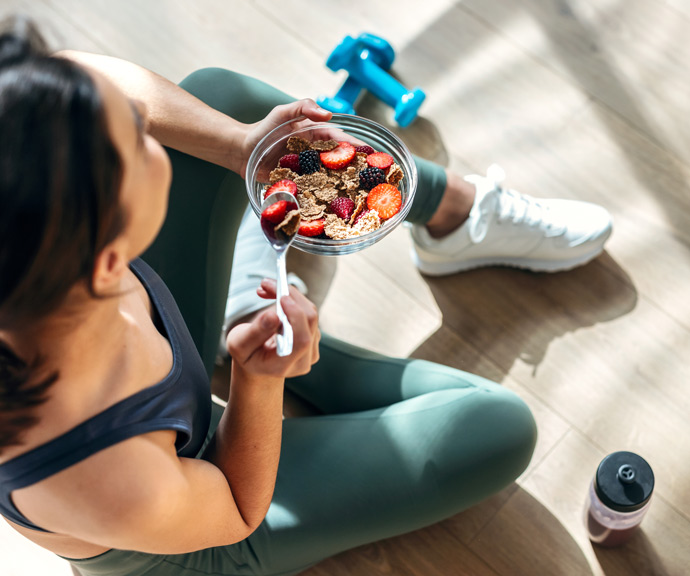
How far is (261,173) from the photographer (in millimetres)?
984

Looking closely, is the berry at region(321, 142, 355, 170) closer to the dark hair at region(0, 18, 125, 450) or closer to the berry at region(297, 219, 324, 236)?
the berry at region(297, 219, 324, 236)

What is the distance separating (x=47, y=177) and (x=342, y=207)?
51 cm

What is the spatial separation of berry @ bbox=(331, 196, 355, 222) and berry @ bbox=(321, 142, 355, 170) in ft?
0.20

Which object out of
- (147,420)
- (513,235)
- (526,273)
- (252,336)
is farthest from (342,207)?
(526,273)

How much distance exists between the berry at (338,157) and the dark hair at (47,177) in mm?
478

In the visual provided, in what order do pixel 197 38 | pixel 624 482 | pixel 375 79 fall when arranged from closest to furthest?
pixel 624 482 → pixel 375 79 → pixel 197 38

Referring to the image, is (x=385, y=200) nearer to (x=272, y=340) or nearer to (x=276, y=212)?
(x=276, y=212)

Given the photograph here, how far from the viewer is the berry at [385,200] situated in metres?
0.93

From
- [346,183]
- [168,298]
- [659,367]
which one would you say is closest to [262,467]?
[168,298]

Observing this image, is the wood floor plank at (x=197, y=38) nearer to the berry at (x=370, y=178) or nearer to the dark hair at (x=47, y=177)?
the berry at (x=370, y=178)

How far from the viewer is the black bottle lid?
3.44ft

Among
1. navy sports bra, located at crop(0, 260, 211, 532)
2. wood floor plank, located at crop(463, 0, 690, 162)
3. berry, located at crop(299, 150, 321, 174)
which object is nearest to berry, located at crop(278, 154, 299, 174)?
berry, located at crop(299, 150, 321, 174)

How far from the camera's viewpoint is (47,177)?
46 centimetres

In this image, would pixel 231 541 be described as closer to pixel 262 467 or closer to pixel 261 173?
pixel 262 467
